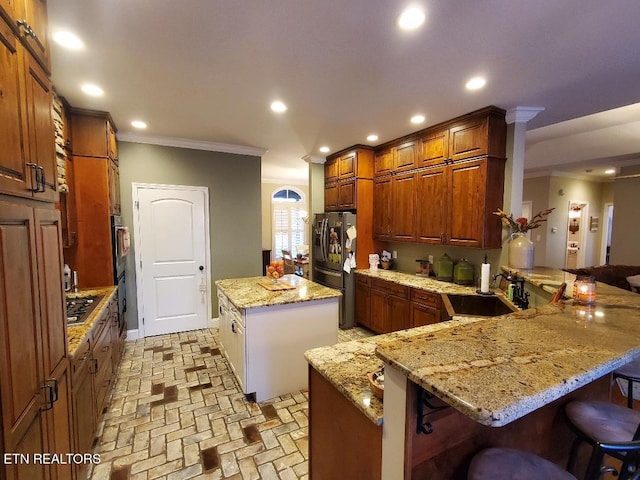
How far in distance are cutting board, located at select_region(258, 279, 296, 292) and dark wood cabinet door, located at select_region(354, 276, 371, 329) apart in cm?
143

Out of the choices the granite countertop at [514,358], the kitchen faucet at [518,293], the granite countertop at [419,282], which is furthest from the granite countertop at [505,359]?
the granite countertop at [419,282]

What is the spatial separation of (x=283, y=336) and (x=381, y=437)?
1.74 meters

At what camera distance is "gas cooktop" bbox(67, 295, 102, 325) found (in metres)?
2.05

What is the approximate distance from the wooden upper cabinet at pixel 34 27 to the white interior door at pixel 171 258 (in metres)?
2.84

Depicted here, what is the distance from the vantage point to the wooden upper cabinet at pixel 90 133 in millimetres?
3025

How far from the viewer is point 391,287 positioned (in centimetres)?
381

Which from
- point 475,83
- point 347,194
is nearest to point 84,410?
point 475,83

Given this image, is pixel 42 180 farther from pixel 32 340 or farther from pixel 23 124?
pixel 32 340

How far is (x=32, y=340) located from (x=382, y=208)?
12.9ft

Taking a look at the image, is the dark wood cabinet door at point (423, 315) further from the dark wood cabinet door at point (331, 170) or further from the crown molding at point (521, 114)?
the dark wood cabinet door at point (331, 170)

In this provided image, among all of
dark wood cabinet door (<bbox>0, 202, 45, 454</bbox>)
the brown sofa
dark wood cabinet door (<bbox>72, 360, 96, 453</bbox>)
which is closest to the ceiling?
dark wood cabinet door (<bbox>0, 202, 45, 454</bbox>)

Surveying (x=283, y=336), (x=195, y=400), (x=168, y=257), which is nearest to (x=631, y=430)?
(x=283, y=336)

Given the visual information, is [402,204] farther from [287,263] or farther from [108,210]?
[287,263]

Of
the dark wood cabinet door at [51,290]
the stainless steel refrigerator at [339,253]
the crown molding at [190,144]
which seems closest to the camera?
the dark wood cabinet door at [51,290]
